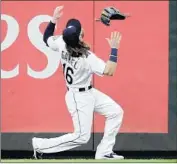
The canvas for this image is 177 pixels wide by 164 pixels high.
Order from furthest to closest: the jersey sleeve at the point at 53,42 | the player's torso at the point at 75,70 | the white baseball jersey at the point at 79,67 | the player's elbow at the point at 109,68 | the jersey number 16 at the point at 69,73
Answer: the jersey sleeve at the point at 53,42, the jersey number 16 at the point at 69,73, the player's torso at the point at 75,70, the white baseball jersey at the point at 79,67, the player's elbow at the point at 109,68

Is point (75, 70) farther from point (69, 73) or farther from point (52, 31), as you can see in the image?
point (52, 31)

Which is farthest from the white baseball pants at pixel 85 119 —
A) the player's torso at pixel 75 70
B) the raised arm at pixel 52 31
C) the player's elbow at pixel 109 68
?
the raised arm at pixel 52 31

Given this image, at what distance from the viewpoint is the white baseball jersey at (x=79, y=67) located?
27.3ft

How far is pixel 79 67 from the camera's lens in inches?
332

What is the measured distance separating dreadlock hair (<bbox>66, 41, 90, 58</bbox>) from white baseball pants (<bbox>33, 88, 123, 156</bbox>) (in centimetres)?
43

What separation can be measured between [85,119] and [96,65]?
2.17 ft

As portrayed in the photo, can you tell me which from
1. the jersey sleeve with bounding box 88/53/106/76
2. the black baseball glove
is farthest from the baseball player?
the black baseball glove

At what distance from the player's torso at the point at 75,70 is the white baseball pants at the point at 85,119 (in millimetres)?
107

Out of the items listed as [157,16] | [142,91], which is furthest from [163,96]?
[157,16]

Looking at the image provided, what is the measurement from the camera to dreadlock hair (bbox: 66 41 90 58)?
843 centimetres

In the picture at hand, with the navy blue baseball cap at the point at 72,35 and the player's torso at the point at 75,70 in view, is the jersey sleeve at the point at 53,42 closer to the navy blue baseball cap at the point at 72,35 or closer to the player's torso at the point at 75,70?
the player's torso at the point at 75,70

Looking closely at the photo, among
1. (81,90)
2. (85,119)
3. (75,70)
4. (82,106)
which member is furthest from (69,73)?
(85,119)

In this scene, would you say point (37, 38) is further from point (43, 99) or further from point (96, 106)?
point (96, 106)

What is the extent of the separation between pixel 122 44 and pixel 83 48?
1.43m
